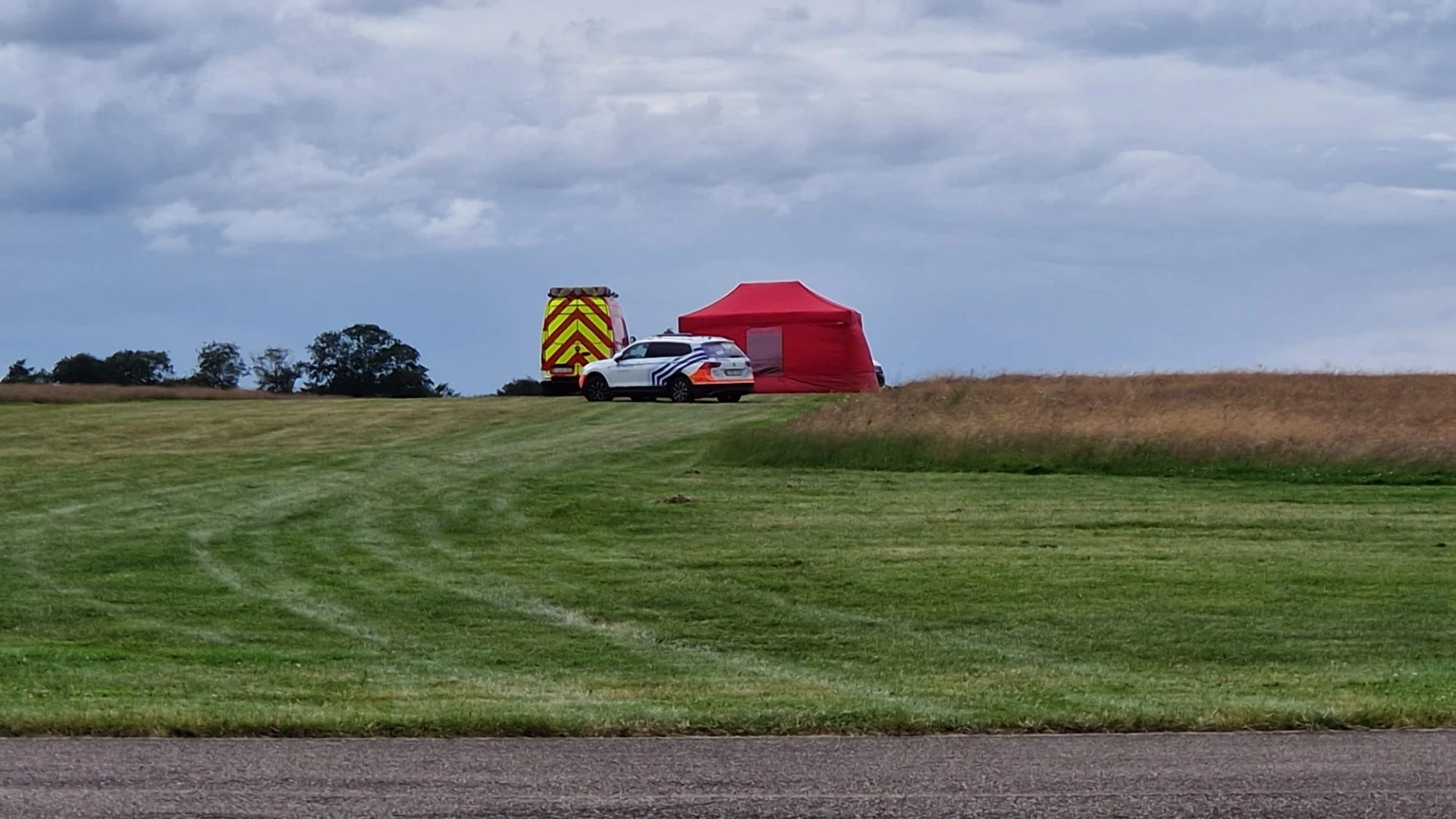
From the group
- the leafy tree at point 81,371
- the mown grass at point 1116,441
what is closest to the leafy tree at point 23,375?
the leafy tree at point 81,371

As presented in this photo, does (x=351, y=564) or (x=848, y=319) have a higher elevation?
(x=848, y=319)

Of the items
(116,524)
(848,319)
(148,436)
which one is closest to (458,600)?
(116,524)

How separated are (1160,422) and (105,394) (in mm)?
25025

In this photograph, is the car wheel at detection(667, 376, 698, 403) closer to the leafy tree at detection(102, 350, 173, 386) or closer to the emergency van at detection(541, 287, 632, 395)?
the emergency van at detection(541, 287, 632, 395)

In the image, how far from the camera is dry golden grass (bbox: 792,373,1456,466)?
25.7 meters

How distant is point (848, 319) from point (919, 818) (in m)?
35.3

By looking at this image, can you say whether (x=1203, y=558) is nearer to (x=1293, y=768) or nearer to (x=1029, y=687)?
(x=1029, y=687)

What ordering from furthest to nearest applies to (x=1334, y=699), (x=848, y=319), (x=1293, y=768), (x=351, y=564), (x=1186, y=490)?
(x=848, y=319)
(x=1186, y=490)
(x=351, y=564)
(x=1334, y=699)
(x=1293, y=768)

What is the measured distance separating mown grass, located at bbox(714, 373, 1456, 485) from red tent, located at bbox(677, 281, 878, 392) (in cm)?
1007

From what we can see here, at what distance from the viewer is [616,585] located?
616 inches

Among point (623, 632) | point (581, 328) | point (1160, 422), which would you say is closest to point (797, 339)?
point (581, 328)

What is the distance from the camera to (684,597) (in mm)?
15094

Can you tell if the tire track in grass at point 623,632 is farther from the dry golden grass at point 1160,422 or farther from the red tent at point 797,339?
the red tent at point 797,339

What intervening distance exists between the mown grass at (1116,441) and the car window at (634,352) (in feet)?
22.1
